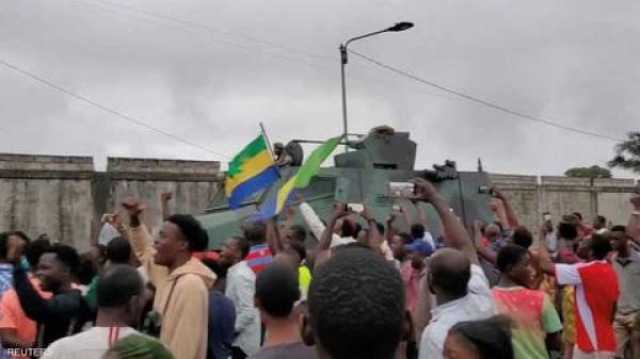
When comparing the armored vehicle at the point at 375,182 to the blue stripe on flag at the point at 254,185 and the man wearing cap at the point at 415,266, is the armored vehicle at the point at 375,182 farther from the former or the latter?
the man wearing cap at the point at 415,266

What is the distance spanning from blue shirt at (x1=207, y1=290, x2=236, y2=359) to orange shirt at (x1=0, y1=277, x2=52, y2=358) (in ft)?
3.48

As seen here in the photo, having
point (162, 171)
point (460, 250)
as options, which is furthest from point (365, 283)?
point (162, 171)

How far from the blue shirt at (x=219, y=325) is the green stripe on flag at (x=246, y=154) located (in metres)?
4.46

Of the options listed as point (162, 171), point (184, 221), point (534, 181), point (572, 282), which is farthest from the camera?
point (534, 181)

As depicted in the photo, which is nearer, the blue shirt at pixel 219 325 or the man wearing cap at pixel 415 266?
the blue shirt at pixel 219 325

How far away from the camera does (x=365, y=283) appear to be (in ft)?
6.68

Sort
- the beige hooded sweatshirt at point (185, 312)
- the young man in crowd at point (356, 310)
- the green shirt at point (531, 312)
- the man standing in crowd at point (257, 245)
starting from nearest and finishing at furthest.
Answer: the young man in crowd at point (356, 310) → the green shirt at point (531, 312) → the beige hooded sweatshirt at point (185, 312) → the man standing in crowd at point (257, 245)

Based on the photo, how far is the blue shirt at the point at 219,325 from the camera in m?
Answer: 5.70

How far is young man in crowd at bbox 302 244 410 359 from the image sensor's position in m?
2.00

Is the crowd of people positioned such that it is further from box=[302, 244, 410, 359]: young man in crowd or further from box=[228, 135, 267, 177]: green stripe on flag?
box=[228, 135, 267, 177]: green stripe on flag

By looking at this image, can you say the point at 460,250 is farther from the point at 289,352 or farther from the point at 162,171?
the point at 162,171

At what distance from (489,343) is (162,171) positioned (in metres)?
21.7

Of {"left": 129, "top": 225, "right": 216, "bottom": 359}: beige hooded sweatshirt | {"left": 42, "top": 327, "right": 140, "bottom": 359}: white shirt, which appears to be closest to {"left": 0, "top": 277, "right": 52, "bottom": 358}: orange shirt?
{"left": 129, "top": 225, "right": 216, "bottom": 359}: beige hooded sweatshirt

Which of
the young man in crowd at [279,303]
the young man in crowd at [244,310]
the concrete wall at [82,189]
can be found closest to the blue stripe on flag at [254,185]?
the young man in crowd at [244,310]
